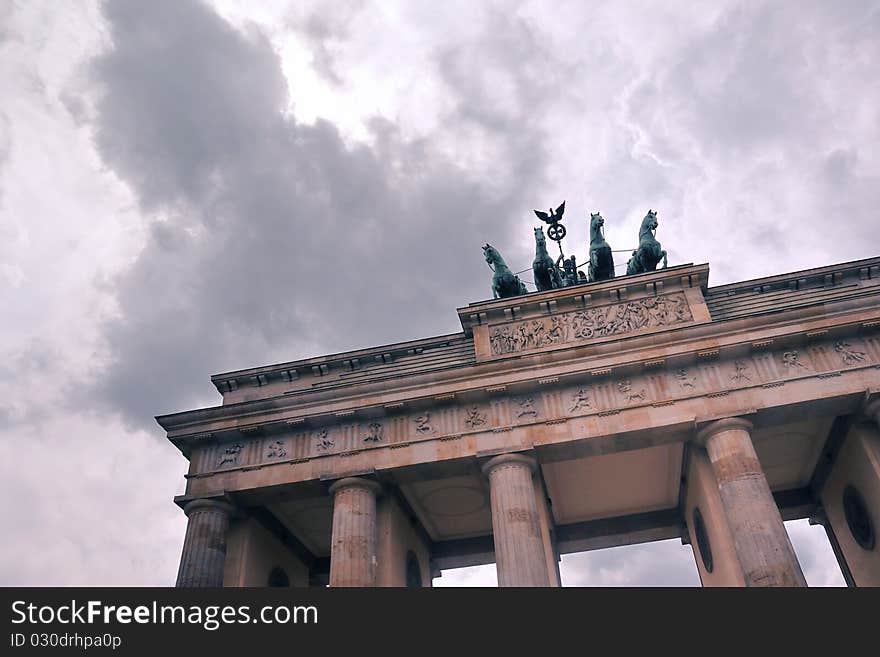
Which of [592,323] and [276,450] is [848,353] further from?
[276,450]

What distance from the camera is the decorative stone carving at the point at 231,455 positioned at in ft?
74.9

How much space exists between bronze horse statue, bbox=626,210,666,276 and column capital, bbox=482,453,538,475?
370 inches

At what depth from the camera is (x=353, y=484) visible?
21.5 meters

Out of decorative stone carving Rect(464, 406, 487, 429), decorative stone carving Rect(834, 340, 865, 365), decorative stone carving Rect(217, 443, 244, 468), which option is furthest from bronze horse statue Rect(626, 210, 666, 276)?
decorative stone carving Rect(217, 443, 244, 468)

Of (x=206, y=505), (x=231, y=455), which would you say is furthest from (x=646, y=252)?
(x=206, y=505)

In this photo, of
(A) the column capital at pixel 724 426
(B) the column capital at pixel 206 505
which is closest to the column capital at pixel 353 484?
(B) the column capital at pixel 206 505

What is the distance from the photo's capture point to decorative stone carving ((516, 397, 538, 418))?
21.8 meters

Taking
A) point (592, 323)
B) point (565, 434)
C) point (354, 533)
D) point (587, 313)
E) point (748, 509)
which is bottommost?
point (748, 509)

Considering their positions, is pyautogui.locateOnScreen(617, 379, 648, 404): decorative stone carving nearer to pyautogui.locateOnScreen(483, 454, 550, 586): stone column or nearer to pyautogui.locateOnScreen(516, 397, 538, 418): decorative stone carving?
pyautogui.locateOnScreen(516, 397, 538, 418): decorative stone carving

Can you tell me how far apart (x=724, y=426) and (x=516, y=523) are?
671 cm

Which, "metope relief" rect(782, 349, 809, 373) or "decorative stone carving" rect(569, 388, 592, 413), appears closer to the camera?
"metope relief" rect(782, 349, 809, 373)

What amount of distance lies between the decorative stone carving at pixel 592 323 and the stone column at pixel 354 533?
6571 millimetres
